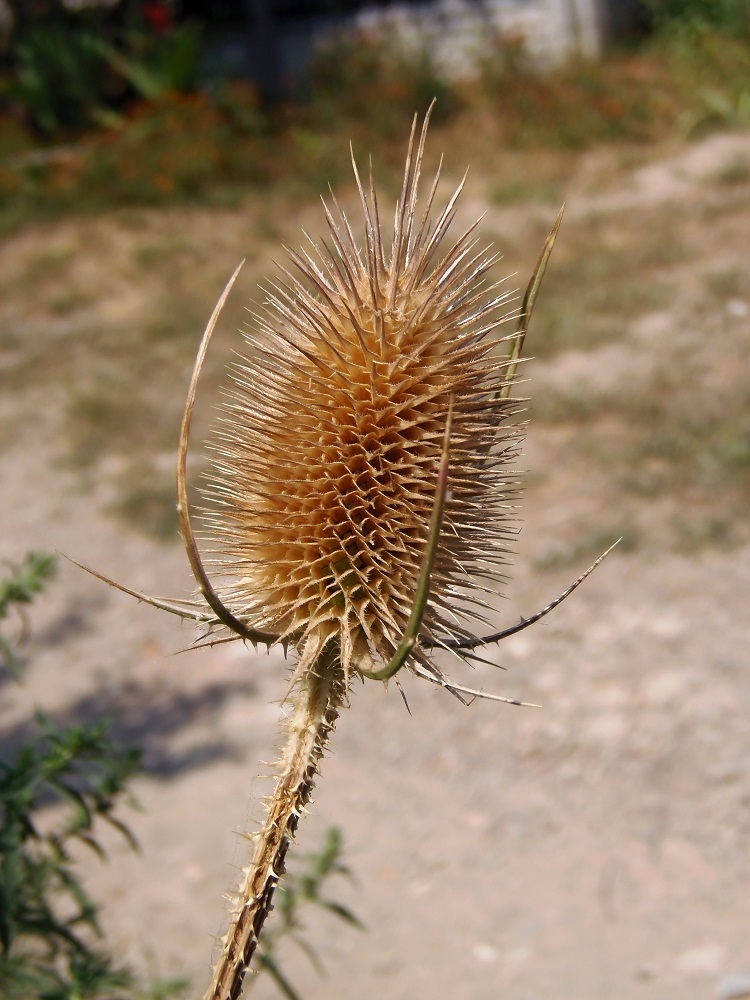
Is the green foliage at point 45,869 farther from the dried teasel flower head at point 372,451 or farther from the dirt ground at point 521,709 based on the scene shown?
the dried teasel flower head at point 372,451

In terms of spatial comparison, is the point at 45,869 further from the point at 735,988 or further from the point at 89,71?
the point at 89,71

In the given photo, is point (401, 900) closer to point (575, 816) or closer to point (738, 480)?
point (575, 816)

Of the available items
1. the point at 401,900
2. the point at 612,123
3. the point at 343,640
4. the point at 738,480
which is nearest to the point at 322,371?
the point at 343,640

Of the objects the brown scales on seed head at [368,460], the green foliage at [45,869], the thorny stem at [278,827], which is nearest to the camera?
the thorny stem at [278,827]

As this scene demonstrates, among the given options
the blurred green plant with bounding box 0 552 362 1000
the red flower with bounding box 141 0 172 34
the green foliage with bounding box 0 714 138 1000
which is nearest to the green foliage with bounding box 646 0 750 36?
the red flower with bounding box 141 0 172 34

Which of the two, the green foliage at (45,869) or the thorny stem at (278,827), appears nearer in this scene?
the thorny stem at (278,827)

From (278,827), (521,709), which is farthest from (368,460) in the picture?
(521,709)

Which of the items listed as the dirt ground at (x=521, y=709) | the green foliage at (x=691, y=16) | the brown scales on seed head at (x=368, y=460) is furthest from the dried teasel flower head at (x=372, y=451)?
the green foliage at (x=691, y=16)
